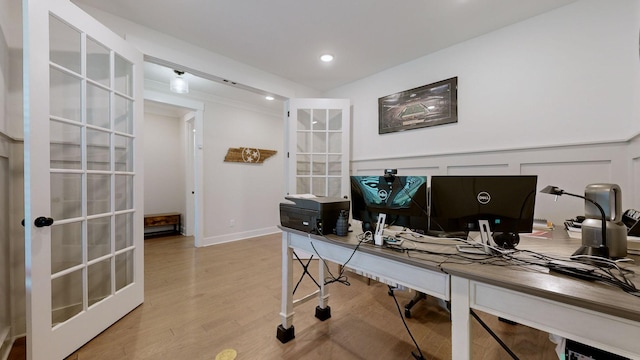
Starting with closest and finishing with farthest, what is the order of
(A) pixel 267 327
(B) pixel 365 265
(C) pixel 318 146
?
(B) pixel 365 265, (A) pixel 267 327, (C) pixel 318 146

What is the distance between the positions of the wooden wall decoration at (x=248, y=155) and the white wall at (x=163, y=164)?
4.87ft

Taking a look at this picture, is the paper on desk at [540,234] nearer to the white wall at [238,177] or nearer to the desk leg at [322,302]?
the desk leg at [322,302]

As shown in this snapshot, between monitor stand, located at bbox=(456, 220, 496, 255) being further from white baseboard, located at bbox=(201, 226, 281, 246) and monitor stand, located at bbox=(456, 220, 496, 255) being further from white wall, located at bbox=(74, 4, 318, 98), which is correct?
white baseboard, located at bbox=(201, 226, 281, 246)

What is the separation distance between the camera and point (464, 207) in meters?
1.19

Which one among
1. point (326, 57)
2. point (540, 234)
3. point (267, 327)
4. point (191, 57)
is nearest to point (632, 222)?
point (540, 234)

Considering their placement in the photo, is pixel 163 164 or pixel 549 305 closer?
pixel 549 305

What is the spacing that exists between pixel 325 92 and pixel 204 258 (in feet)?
10.3

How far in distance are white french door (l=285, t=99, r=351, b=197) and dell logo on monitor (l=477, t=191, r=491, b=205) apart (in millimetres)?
2347

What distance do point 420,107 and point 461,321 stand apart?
2.54m

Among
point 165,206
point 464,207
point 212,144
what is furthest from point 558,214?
point 165,206

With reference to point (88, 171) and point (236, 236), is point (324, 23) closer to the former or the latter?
point (88, 171)

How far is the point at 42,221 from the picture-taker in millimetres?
1396

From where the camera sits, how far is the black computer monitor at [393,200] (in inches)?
49.6

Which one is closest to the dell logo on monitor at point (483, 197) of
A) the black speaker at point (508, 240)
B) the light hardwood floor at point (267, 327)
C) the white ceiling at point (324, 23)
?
the black speaker at point (508, 240)
